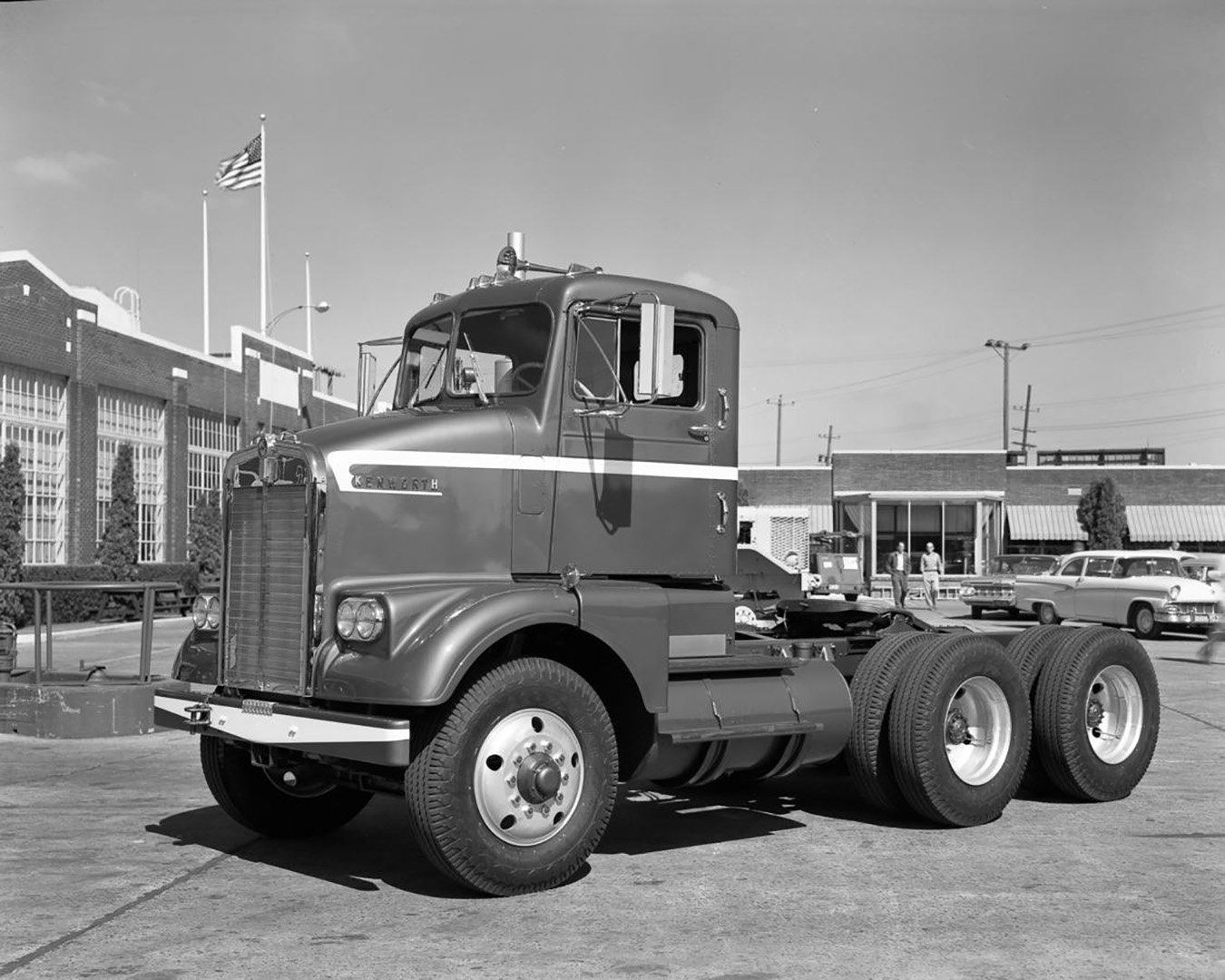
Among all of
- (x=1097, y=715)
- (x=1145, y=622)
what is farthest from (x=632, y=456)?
A: (x=1145, y=622)

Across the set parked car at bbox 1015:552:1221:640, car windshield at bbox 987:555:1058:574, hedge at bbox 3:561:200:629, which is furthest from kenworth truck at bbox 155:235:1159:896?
car windshield at bbox 987:555:1058:574

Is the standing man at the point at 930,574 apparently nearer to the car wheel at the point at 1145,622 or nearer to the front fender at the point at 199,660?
the car wheel at the point at 1145,622

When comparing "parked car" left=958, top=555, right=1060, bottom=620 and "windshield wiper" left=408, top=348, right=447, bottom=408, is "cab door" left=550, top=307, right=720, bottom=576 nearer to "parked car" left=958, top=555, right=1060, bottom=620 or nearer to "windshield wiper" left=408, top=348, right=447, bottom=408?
"windshield wiper" left=408, top=348, right=447, bottom=408

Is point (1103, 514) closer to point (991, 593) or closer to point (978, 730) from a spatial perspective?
point (991, 593)

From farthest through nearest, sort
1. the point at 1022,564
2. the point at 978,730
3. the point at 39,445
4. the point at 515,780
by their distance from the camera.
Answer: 1. the point at 1022,564
2. the point at 39,445
3. the point at 978,730
4. the point at 515,780

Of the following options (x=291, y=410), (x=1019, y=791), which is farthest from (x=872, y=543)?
(x=1019, y=791)

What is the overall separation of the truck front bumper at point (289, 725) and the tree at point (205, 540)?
2915cm

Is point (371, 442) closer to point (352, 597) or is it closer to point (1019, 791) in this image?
point (352, 597)

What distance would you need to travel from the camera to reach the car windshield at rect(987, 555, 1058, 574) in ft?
115

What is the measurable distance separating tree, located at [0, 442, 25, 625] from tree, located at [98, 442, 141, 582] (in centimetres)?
553

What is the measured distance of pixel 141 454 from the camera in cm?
3541

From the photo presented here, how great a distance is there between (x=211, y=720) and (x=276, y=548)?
870mm

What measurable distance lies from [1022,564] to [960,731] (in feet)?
94.5

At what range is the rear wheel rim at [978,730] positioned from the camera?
8.01 m
